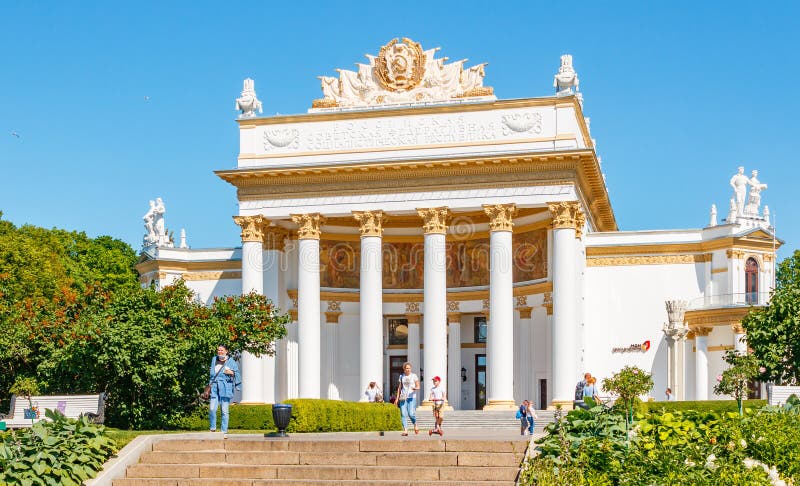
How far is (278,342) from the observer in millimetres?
57406

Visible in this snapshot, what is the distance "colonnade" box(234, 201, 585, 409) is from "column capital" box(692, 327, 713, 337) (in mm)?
6240

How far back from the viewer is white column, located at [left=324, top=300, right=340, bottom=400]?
5844 centimetres

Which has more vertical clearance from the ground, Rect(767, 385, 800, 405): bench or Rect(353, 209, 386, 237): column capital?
Rect(353, 209, 386, 237): column capital

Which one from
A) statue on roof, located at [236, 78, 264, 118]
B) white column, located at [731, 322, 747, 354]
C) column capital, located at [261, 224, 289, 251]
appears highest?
statue on roof, located at [236, 78, 264, 118]

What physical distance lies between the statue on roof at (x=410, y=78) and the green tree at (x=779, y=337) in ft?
52.0

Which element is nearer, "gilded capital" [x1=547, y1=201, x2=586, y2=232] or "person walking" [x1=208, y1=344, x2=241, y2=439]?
"person walking" [x1=208, y1=344, x2=241, y2=439]

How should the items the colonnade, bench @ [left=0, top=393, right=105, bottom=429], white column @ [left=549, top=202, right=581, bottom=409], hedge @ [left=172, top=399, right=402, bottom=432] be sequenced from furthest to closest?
the colonnade < white column @ [left=549, top=202, right=581, bottom=409] < hedge @ [left=172, top=399, right=402, bottom=432] < bench @ [left=0, top=393, right=105, bottom=429]

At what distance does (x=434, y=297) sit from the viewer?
5147cm

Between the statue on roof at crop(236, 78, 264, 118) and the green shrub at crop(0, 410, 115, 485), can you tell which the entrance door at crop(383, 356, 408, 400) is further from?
the green shrub at crop(0, 410, 115, 485)

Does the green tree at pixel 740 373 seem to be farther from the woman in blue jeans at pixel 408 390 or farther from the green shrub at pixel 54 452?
the green shrub at pixel 54 452

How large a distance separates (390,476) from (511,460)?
2.35m

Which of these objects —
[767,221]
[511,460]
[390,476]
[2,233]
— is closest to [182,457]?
[390,476]

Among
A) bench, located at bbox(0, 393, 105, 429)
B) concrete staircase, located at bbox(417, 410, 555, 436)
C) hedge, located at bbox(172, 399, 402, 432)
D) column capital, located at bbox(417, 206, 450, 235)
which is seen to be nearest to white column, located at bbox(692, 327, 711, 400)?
concrete staircase, located at bbox(417, 410, 555, 436)

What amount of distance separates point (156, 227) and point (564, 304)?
2823 cm
